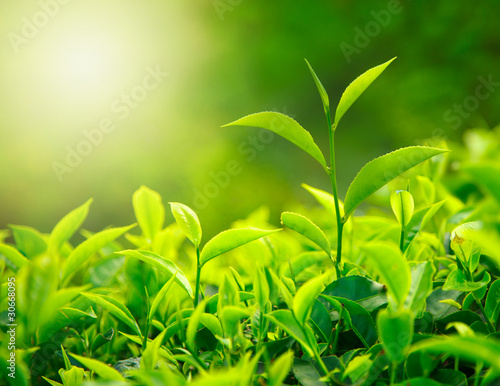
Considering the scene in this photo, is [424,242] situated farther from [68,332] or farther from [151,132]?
[151,132]

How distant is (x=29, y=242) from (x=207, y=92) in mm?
3307

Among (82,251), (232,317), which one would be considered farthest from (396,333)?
(82,251)

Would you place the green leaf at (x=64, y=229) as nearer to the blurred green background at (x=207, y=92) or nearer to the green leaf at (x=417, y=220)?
the green leaf at (x=417, y=220)

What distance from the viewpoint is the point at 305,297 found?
41 centimetres

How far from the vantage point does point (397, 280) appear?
0.39 m

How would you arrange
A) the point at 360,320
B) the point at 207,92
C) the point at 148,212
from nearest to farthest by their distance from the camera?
the point at 360,320 < the point at 148,212 < the point at 207,92

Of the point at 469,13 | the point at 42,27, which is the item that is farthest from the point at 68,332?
the point at 42,27

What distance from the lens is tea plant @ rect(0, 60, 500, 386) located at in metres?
0.39

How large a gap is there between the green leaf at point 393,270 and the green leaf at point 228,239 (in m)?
0.16

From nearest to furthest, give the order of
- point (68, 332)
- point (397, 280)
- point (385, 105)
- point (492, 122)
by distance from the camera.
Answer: point (397, 280) < point (68, 332) < point (492, 122) < point (385, 105)

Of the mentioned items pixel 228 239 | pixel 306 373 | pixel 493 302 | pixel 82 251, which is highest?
pixel 82 251

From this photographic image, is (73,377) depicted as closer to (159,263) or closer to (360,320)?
(159,263)

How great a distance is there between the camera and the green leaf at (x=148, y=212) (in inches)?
29.0

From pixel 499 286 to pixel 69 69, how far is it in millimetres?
4175
